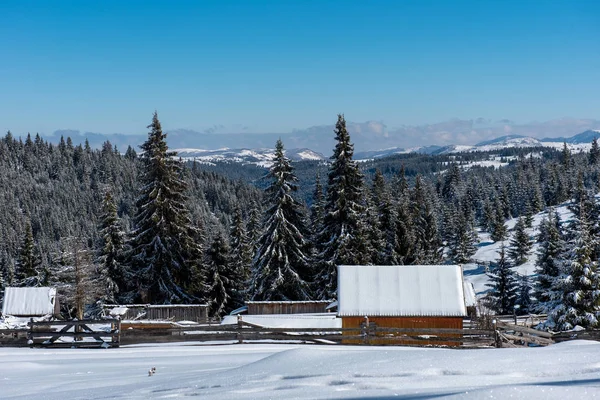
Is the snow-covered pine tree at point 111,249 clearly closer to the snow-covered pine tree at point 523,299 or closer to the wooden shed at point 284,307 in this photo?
the wooden shed at point 284,307

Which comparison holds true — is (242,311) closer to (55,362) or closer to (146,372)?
(55,362)

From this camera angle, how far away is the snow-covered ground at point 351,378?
8.61m

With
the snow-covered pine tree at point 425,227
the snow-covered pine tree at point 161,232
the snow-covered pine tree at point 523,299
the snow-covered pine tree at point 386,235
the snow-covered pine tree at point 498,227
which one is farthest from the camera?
the snow-covered pine tree at point 498,227

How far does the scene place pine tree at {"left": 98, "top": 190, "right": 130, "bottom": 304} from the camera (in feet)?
140

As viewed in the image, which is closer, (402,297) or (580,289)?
(402,297)

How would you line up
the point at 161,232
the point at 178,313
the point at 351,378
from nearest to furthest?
the point at 351,378
the point at 178,313
the point at 161,232

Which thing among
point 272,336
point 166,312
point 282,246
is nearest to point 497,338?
point 272,336

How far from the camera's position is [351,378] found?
9.85m

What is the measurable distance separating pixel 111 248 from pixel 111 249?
0.28 feet

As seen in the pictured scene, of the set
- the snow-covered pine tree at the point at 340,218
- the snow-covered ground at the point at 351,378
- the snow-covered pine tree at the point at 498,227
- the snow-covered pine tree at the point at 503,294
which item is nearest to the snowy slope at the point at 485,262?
the snow-covered pine tree at the point at 498,227

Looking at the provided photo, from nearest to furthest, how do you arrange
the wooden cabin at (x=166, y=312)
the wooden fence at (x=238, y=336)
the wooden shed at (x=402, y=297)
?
1. the wooden fence at (x=238, y=336)
2. the wooden shed at (x=402, y=297)
3. the wooden cabin at (x=166, y=312)

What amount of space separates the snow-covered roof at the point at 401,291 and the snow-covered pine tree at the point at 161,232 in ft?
51.9

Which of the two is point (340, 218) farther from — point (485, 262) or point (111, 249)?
point (485, 262)

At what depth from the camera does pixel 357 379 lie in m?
9.75
